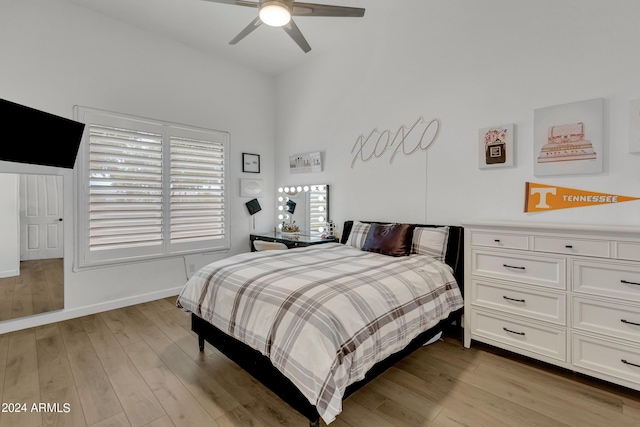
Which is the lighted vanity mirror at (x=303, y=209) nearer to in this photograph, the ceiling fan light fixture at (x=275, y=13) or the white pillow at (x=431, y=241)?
the white pillow at (x=431, y=241)

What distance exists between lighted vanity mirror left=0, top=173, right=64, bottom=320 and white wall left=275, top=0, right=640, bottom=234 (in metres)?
3.05

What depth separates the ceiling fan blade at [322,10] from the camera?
2227 millimetres

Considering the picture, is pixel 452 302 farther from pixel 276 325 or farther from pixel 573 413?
pixel 276 325

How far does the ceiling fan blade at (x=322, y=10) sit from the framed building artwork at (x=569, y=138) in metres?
1.71

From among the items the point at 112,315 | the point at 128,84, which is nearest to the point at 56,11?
the point at 128,84

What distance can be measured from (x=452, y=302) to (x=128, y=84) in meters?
4.21

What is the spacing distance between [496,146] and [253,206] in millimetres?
3373

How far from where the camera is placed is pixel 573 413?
175 cm

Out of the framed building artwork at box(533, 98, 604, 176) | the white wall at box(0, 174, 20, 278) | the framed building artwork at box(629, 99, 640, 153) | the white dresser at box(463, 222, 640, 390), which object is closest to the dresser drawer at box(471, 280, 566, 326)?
the white dresser at box(463, 222, 640, 390)

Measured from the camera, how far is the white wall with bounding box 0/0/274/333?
2.94m

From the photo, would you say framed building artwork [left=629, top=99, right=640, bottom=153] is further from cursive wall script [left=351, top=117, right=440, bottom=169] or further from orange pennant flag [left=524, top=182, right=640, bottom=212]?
cursive wall script [left=351, top=117, right=440, bottom=169]

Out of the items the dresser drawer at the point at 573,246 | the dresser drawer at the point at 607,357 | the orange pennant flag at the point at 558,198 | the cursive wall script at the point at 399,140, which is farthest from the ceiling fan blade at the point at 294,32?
the dresser drawer at the point at 607,357

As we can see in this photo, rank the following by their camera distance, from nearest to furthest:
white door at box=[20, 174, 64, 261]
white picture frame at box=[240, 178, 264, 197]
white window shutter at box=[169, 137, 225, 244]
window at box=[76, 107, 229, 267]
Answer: white door at box=[20, 174, 64, 261] < window at box=[76, 107, 229, 267] < white window shutter at box=[169, 137, 225, 244] < white picture frame at box=[240, 178, 264, 197]

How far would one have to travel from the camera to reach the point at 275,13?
213 cm
